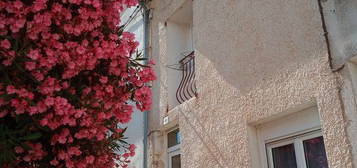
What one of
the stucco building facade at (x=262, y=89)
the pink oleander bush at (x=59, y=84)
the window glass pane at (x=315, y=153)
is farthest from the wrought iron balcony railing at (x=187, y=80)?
the pink oleander bush at (x=59, y=84)

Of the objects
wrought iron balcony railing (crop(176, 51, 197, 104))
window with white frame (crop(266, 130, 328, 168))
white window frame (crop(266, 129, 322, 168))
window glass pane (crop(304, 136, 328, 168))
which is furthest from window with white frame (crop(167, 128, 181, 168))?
window glass pane (crop(304, 136, 328, 168))

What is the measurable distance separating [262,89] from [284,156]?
2.53 ft

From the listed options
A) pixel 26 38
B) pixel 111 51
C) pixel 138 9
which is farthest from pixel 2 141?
pixel 138 9

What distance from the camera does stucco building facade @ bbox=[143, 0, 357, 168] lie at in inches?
143

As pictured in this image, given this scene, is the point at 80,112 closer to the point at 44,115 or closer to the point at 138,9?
the point at 44,115

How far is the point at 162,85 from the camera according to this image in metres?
6.76

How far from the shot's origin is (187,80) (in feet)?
21.1

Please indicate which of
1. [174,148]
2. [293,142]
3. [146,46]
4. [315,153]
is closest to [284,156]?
[293,142]

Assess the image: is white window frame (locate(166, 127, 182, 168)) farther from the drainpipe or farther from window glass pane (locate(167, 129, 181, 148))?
the drainpipe

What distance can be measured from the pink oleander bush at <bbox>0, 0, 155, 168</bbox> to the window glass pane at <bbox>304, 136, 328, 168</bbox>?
6.27ft

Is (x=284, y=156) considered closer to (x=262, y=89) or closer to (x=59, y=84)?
(x=262, y=89)

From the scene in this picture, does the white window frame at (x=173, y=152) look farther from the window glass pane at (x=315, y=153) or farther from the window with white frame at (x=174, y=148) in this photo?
the window glass pane at (x=315, y=153)

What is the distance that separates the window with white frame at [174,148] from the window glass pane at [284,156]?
2.12 metres

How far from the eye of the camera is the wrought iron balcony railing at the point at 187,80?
20.5 ft
